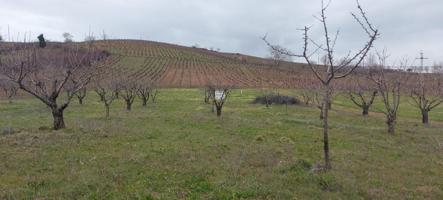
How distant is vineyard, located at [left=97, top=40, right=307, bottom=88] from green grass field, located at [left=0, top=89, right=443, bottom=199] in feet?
154

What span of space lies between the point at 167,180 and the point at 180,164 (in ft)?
6.39

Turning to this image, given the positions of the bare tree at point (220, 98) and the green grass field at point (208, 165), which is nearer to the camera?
the green grass field at point (208, 165)

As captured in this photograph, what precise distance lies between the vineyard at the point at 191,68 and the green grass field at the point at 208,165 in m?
47.0

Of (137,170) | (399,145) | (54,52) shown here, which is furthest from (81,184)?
(54,52)

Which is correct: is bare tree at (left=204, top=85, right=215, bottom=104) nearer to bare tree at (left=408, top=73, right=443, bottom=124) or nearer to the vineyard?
bare tree at (left=408, top=73, right=443, bottom=124)

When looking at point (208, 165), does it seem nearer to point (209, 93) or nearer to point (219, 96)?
point (219, 96)

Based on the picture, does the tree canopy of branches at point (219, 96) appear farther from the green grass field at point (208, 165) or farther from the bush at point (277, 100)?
the green grass field at point (208, 165)

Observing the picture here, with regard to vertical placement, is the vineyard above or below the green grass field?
above

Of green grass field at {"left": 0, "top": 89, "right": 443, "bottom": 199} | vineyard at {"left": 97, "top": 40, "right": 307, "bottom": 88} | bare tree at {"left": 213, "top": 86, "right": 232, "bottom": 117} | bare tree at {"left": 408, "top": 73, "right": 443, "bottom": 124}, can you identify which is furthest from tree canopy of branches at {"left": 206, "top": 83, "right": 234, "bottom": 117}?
vineyard at {"left": 97, "top": 40, "right": 307, "bottom": 88}

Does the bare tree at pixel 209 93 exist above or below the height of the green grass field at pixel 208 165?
above

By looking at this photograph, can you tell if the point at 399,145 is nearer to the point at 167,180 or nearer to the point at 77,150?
the point at 167,180

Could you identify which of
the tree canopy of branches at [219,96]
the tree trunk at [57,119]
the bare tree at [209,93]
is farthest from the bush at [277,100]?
the tree trunk at [57,119]

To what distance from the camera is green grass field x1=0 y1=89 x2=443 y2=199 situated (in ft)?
26.6

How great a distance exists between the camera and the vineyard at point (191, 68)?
75.1 metres
